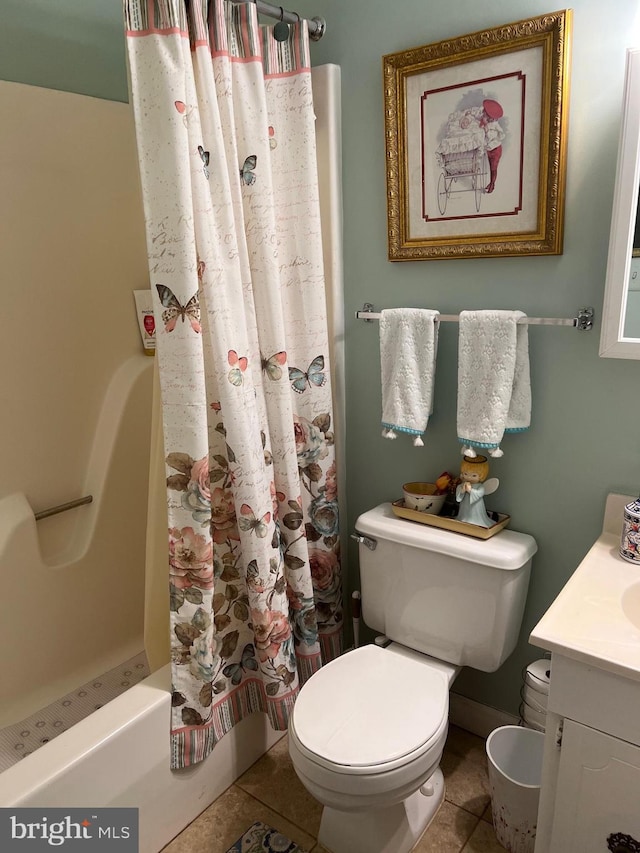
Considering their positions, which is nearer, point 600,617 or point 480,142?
point 600,617

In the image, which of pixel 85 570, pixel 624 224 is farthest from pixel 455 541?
pixel 85 570

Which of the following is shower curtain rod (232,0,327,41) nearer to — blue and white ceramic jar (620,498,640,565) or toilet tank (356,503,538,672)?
toilet tank (356,503,538,672)

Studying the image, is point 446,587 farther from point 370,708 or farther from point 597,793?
point 597,793

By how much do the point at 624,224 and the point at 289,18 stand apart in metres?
0.95

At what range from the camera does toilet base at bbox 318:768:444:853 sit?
1542mm

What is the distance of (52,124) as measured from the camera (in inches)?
72.9

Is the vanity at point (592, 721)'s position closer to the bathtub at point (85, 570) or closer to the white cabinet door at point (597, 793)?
the white cabinet door at point (597, 793)

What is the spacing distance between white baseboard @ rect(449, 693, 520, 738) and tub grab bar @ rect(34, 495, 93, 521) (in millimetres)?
1333

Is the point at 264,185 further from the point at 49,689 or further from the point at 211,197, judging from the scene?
the point at 49,689

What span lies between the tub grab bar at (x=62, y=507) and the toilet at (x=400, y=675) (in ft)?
3.06

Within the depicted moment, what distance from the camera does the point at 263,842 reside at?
161 centimetres

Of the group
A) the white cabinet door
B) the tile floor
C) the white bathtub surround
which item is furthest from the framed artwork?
the tile floor

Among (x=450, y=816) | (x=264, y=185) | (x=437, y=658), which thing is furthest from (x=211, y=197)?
(x=450, y=816)

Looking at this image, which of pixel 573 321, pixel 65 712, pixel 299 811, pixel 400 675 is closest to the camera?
pixel 573 321
